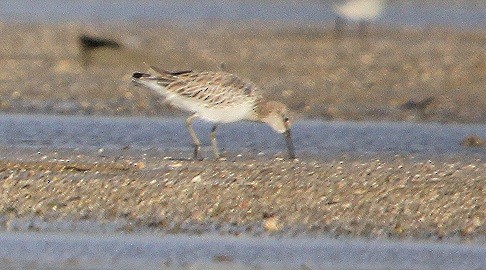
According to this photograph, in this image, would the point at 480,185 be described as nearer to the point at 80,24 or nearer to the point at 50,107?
the point at 50,107

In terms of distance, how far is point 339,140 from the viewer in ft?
40.9

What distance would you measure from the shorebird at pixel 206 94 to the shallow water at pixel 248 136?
1.68 ft

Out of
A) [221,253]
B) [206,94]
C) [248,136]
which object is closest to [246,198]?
[221,253]

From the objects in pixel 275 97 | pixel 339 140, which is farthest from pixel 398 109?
pixel 339 140

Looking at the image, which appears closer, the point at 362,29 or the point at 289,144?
the point at 289,144

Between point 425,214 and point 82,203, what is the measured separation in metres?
2.24

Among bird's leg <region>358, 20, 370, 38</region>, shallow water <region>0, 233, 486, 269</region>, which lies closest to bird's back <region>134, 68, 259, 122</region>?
shallow water <region>0, 233, 486, 269</region>

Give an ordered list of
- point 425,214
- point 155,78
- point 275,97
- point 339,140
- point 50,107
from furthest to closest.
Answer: point 275,97, point 50,107, point 339,140, point 155,78, point 425,214

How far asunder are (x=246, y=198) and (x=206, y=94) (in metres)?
2.12

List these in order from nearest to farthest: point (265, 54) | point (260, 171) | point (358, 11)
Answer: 1. point (260, 171)
2. point (265, 54)
3. point (358, 11)

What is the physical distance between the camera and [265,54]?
2062 cm

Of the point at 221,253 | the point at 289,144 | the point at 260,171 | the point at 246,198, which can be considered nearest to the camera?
the point at 221,253

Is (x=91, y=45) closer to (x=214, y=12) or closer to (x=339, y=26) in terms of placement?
(x=339, y=26)

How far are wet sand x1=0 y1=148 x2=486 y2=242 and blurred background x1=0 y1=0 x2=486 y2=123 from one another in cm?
444
